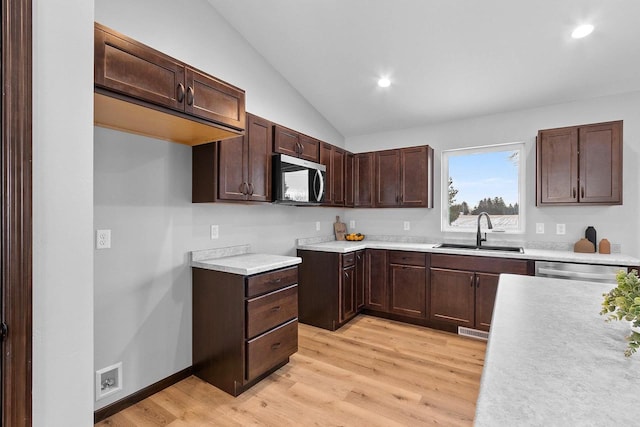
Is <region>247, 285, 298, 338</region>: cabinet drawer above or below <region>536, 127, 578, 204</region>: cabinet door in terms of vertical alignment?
below

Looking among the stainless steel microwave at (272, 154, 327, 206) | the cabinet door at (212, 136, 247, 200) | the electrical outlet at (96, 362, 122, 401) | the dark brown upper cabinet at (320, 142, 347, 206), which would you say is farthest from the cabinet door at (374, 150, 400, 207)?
the electrical outlet at (96, 362, 122, 401)

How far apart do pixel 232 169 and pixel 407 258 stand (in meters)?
2.20

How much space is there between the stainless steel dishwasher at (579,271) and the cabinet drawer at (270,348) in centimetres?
232

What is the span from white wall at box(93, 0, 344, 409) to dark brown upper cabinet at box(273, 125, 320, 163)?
606 millimetres

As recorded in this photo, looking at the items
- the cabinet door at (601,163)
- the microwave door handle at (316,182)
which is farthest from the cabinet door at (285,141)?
the cabinet door at (601,163)

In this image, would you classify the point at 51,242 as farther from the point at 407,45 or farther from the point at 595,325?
the point at 407,45

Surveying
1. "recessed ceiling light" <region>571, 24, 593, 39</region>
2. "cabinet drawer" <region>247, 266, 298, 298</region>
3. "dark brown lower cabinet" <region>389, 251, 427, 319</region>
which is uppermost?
"recessed ceiling light" <region>571, 24, 593, 39</region>

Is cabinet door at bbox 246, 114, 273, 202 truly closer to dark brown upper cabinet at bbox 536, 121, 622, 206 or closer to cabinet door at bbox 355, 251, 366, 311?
cabinet door at bbox 355, 251, 366, 311

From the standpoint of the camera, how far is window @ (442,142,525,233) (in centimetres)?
354

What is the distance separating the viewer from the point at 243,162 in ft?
8.34

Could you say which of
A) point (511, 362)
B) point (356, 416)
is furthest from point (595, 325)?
point (356, 416)

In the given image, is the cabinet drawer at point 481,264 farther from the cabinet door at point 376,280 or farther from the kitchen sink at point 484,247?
the cabinet door at point 376,280

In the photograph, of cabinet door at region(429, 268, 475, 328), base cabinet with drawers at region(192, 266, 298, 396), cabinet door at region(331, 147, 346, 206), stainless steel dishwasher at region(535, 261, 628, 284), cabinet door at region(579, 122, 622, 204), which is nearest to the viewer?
base cabinet with drawers at region(192, 266, 298, 396)

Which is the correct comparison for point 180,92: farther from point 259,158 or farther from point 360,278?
point 360,278
